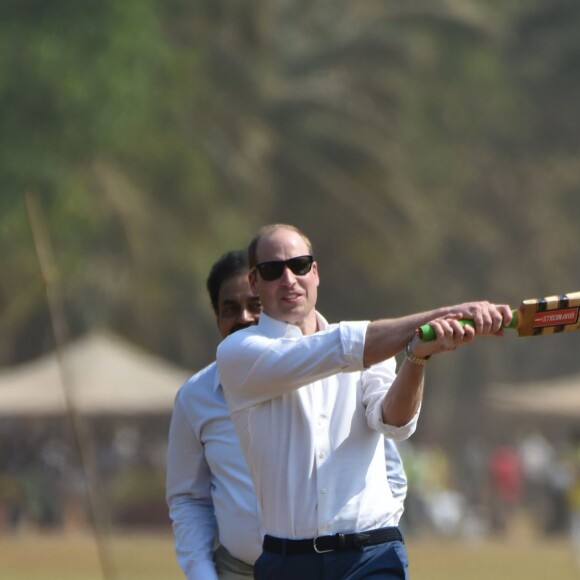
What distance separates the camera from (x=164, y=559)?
26.7m

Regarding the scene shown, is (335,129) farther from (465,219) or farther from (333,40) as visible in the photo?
(465,219)

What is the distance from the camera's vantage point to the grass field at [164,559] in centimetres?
2353

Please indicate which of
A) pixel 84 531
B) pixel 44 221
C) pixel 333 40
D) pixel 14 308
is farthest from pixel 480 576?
pixel 333 40

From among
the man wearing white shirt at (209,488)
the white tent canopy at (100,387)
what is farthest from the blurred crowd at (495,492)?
the man wearing white shirt at (209,488)

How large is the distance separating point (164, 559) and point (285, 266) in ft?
71.1

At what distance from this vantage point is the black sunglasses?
17.9 feet

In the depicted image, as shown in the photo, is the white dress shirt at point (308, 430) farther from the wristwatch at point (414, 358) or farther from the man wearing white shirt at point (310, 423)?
the wristwatch at point (414, 358)

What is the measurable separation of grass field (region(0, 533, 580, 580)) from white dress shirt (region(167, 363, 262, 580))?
14452mm

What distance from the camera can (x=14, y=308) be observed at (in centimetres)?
4325

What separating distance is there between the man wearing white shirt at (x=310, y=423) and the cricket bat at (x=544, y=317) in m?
0.33

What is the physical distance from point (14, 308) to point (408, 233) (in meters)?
11.9

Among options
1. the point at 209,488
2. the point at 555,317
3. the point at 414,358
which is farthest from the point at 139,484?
the point at 555,317

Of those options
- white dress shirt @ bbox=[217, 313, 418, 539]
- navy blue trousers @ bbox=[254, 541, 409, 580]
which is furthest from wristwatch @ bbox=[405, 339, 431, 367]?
navy blue trousers @ bbox=[254, 541, 409, 580]

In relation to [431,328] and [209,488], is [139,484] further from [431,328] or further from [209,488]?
[431,328]
